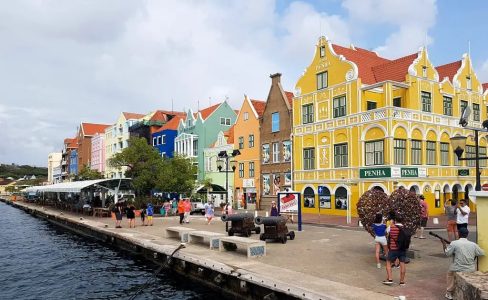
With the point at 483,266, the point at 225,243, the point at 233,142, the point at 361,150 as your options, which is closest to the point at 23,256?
the point at 225,243

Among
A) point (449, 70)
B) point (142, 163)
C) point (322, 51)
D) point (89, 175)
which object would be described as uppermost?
point (322, 51)

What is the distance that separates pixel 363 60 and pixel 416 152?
978 centimetres

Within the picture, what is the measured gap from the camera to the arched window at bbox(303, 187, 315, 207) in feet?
127

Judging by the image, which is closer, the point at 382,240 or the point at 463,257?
the point at 463,257

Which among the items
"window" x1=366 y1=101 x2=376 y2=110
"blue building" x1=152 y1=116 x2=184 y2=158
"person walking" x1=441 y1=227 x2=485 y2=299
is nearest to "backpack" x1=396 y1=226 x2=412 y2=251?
"person walking" x1=441 y1=227 x2=485 y2=299

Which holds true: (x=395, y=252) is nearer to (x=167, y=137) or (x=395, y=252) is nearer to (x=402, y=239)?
(x=402, y=239)

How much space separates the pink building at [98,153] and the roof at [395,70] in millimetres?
69301

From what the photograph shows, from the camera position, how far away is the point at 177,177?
41.1m

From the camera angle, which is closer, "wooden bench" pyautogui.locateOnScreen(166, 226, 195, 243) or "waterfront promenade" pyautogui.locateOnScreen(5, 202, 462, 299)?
"waterfront promenade" pyautogui.locateOnScreen(5, 202, 462, 299)

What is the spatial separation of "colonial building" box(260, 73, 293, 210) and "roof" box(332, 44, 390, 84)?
7.45 meters

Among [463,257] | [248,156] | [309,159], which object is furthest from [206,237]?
[248,156]

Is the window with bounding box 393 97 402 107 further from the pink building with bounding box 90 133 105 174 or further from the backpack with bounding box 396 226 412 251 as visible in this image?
the pink building with bounding box 90 133 105 174

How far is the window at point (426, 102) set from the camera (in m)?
34.8

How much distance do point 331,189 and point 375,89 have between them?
883 centimetres
